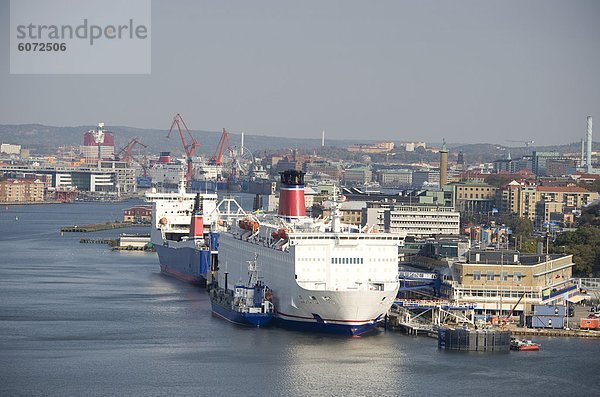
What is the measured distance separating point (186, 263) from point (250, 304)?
18.5ft

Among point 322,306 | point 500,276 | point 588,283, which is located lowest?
point 588,283

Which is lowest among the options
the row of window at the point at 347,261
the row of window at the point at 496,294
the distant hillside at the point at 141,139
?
the row of window at the point at 496,294

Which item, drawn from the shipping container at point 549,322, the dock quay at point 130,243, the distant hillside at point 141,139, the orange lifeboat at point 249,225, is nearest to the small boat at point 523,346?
the shipping container at point 549,322

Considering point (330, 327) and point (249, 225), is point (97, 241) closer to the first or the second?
point (249, 225)

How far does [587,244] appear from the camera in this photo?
2152 cm

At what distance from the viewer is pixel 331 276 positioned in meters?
14.6

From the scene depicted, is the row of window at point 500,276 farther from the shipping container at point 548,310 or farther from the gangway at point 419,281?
the shipping container at point 548,310

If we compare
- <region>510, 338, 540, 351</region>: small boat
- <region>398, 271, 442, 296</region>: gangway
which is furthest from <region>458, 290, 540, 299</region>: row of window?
<region>510, 338, 540, 351</region>: small boat

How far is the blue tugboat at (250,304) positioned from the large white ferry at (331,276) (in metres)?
0.12

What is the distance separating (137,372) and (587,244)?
10802mm

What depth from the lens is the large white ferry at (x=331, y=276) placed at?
14.4m

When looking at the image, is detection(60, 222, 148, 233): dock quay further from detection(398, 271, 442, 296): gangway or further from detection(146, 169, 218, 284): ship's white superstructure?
detection(398, 271, 442, 296): gangway

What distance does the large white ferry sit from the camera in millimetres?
14367

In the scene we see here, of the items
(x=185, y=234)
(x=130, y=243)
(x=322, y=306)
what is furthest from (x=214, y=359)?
(x=130, y=243)
